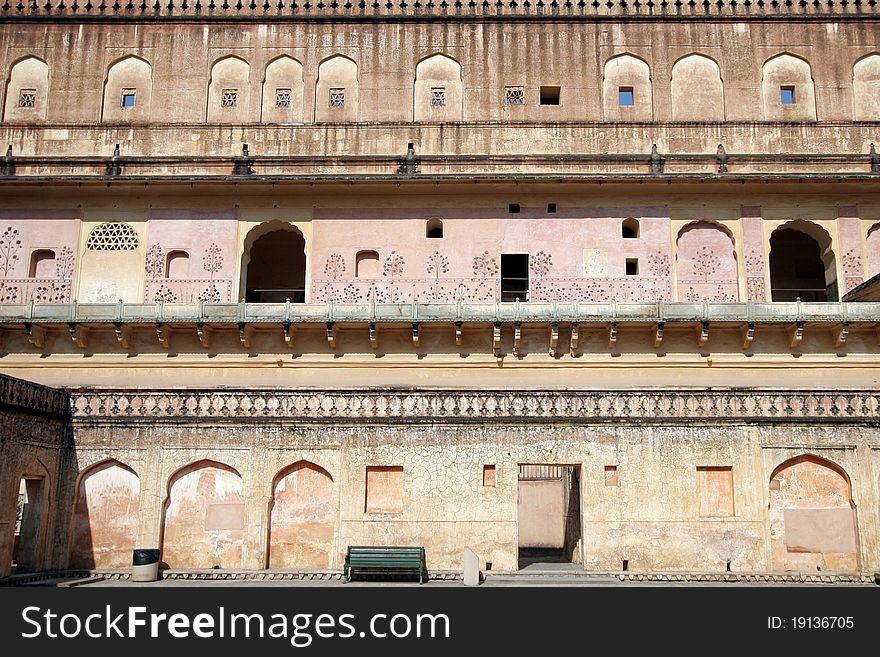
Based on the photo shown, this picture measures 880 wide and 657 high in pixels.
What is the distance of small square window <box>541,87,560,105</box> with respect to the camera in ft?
72.0

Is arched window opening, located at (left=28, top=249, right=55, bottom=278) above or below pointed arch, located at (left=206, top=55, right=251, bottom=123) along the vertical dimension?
below

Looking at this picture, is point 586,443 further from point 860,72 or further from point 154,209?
point 860,72

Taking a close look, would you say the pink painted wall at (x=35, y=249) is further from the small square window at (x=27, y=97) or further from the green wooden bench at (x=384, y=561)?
the green wooden bench at (x=384, y=561)

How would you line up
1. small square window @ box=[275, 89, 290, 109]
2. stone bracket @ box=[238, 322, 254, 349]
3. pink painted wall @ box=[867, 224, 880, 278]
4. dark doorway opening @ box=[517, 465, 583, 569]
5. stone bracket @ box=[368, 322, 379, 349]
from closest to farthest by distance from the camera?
stone bracket @ box=[368, 322, 379, 349] → stone bracket @ box=[238, 322, 254, 349] → pink painted wall @ box=[867, 224, 880, 278] → dark doorway opening @ box=[517, 465, 583, 569] → small square window @ box=[275, 89, 290, 109]

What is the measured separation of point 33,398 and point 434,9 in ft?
42.1

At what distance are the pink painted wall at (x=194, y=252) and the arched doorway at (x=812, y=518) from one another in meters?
11.3

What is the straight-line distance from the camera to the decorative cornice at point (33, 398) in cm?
1428

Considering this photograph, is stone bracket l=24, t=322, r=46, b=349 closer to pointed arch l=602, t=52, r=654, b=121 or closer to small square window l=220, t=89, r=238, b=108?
small square window l=220, t=89, r=238, b=108

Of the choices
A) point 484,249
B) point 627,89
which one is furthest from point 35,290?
point 627,89

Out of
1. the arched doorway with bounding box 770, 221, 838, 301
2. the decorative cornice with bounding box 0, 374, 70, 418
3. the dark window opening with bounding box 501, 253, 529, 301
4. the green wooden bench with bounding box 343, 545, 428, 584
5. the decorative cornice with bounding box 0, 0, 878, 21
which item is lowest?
the green wooden bench with bounding box 343, 545, 428, 584

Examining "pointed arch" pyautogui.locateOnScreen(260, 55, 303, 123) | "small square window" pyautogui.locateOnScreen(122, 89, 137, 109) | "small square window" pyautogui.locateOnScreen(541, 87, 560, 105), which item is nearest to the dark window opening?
"small square window" pyautogui.locateOnScreen(541, 87, 560, 105)

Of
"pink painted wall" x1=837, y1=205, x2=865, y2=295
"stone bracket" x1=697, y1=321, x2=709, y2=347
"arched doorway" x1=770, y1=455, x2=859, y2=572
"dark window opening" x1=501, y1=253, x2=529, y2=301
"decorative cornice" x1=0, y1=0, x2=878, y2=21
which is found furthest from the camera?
"decorative cornice" x1=0, y1=0, x2=878, y2=21

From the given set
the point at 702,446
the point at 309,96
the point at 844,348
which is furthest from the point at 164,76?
the point at 844,348

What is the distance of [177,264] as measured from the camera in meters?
20.5
